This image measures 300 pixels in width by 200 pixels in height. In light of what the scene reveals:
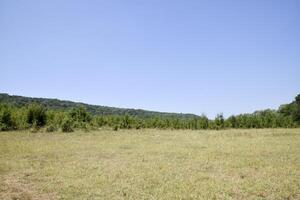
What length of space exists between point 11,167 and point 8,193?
5035 mm

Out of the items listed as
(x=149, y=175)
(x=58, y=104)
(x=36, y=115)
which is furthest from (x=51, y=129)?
(x=58, y=104)

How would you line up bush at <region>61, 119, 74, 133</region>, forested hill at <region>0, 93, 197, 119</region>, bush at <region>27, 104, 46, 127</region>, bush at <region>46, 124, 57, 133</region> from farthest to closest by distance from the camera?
forested hill at <region>0, 93, 197, 119</region>, bush at <region>27, 104, 46, 127</region>, bush at <region>61, 119, 74, 133</region>, bush at <region>46, 124, 57, 133</region>

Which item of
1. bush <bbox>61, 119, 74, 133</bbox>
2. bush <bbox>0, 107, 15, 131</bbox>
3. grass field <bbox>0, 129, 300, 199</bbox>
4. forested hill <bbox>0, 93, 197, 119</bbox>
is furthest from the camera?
forested hill <bbox>0, 93, 197, 119</bbox>

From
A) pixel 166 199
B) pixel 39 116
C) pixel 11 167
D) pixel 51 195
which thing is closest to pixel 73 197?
pixel 51 195

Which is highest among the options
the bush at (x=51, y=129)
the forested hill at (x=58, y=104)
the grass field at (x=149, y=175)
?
the forested hill at (x=58, y=104)

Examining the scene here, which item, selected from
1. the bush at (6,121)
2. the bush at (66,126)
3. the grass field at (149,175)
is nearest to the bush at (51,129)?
the bush at (66,126)

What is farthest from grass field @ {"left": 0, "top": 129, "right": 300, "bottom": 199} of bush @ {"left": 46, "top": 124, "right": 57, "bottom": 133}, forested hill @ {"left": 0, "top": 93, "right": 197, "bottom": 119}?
forested hill @ {"left": 0, "top": 93, "right": 197, "bottom": 119}

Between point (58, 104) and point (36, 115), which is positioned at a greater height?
point (58, 104)

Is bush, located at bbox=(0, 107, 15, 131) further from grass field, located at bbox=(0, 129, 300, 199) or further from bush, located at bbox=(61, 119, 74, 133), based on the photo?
grass field, located at bbox=(0, 129, 300, 199)

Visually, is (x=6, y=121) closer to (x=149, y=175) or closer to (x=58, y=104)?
(x=149, y=175)

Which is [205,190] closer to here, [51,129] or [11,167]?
[11,167]

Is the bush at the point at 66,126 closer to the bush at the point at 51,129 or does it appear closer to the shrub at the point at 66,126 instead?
the shrub at the point at 66,126

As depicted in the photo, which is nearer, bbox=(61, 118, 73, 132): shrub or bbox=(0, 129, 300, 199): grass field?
bbox=(0, 129, 300, 199): grass field

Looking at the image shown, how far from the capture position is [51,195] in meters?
10.5
